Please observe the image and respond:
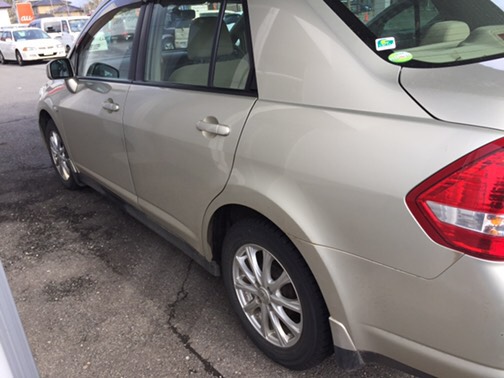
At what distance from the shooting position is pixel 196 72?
2.37 m

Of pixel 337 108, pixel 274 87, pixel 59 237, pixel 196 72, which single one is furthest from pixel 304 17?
pixel 59 237

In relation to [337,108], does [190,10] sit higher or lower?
higher

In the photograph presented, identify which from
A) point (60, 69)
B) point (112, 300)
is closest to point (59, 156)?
point (60, 69)

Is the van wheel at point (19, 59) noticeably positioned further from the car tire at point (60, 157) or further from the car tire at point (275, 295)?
the car tire at point (275, 295)

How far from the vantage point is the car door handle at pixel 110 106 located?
2.85 m

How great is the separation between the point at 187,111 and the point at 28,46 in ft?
60.4

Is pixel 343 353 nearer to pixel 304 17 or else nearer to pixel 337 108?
pixel 337 108

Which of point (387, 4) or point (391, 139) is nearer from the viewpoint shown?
point (391, 139)

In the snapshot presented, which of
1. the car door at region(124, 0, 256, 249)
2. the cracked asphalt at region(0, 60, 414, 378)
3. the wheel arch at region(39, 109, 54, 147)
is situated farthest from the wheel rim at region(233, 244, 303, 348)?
the wheel arch at region(39, 109, 54, 147)

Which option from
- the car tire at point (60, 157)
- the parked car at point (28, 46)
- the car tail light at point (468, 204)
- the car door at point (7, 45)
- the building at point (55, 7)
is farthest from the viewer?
the building at point (55, 7)

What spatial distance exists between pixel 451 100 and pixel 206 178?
116 cm

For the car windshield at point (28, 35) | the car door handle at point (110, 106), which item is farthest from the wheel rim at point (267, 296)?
the car windshield at point (28, 35)

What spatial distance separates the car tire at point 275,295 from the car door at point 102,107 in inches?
44.6

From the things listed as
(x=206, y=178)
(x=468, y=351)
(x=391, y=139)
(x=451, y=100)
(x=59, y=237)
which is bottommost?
(x=59, y=237)
